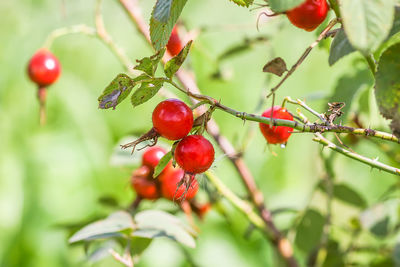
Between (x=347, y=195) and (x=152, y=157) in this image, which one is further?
(x=347, y=195)

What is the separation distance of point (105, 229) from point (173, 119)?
0.63 ft

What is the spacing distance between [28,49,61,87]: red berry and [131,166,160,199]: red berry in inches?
9.6

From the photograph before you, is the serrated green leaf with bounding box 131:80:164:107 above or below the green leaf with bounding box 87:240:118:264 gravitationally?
above

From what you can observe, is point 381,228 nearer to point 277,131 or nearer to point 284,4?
point 277,131

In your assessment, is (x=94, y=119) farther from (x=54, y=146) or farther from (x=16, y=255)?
(x=16, y=255)

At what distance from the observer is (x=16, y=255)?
Result: 3.59 ft

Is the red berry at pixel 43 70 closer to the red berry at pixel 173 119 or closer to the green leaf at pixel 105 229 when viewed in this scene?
the green leaf at pixel 105 229

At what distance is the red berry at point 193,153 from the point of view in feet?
1.29

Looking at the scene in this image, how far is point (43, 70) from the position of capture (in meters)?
0.80

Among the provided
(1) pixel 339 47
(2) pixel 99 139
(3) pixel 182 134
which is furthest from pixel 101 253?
(2) pixel 99 139

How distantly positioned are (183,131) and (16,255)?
0.83 metres

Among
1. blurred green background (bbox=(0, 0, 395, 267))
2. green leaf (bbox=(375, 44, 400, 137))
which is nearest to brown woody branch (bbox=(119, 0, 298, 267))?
blurred green background (bbox=(0, 0, 395, 267))

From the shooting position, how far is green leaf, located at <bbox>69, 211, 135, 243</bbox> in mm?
510

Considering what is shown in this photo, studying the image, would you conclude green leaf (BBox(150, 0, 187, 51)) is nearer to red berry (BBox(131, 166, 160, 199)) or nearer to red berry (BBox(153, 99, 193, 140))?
red berry (BBox(153, 99, 193, 140))
